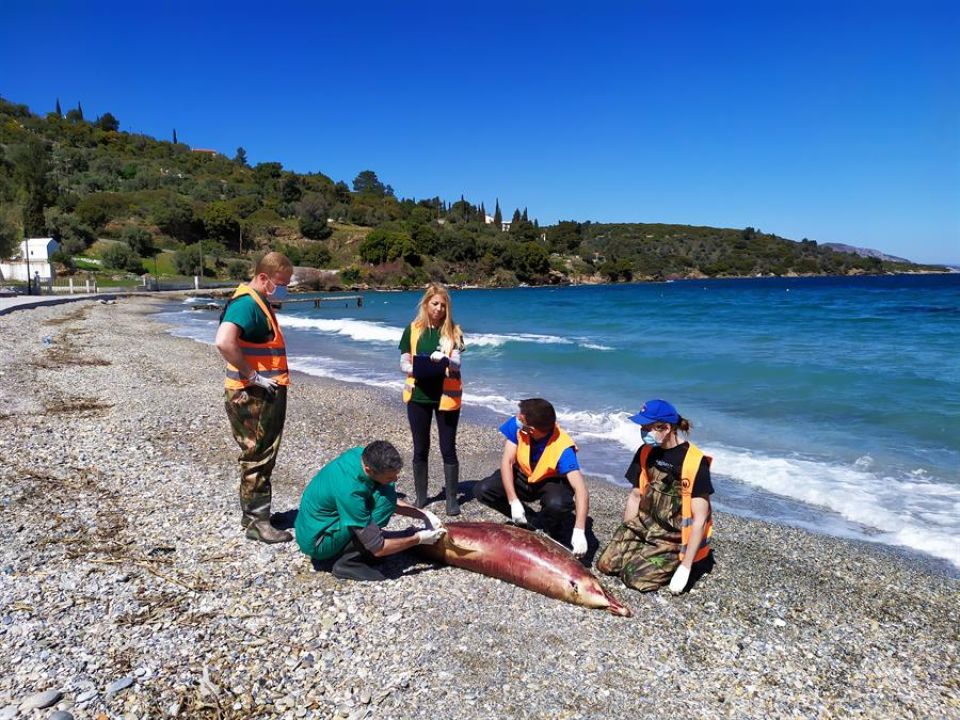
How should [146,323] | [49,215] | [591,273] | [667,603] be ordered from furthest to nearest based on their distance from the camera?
[591,273] < [49,215] < [146,323] < [667,603]

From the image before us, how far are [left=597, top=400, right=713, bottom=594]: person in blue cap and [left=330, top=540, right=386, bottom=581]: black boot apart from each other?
1.58m

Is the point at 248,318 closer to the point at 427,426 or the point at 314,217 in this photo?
the point at 427,426

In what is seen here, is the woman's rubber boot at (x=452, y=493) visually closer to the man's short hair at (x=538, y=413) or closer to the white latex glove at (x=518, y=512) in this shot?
the white latex glove at (x=518, y=512)

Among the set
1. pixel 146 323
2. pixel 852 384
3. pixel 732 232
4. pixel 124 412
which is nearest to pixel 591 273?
pixel 732 232

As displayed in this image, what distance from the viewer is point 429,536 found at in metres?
4.27

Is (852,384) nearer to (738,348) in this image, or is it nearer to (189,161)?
(738,348)

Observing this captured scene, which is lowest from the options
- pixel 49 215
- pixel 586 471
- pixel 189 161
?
pixel 586 471

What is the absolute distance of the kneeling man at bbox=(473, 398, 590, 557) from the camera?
15.1 feet

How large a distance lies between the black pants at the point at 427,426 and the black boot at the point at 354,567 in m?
1.27

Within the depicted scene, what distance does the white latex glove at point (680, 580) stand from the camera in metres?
4.16

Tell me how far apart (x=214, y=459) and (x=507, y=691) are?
4.89 meters

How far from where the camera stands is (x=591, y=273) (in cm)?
11344

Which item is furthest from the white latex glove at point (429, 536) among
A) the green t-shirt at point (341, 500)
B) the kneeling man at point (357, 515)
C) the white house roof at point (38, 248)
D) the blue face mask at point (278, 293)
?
the white house roof at point (38, 248)

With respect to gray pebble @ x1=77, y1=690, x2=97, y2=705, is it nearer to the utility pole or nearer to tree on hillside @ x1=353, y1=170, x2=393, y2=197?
the utility pole
